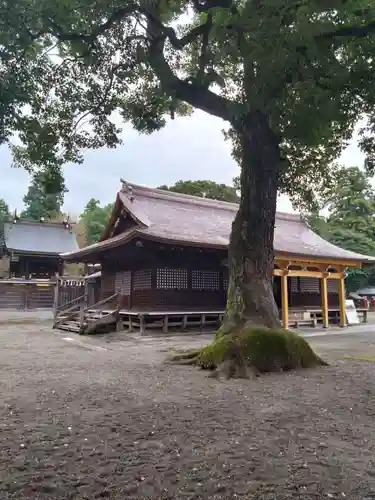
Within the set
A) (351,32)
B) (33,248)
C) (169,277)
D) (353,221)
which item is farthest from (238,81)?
(353,221)

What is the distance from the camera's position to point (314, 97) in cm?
519

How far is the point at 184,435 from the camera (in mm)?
3701

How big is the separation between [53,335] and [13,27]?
10.8m

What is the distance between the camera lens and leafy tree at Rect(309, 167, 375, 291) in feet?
109

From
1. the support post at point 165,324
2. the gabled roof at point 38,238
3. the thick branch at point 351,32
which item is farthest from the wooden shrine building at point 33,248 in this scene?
the thick branch at point 351,32

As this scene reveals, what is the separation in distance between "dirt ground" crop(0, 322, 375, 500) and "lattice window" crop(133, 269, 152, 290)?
7498mm

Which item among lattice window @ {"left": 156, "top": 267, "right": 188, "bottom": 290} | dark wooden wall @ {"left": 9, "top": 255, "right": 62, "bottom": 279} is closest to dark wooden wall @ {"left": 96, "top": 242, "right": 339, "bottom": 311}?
lattice window @ {"left": 156, "top": 267, "right": 188, "bottom": 290}

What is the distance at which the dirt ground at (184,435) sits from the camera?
2.71 metres

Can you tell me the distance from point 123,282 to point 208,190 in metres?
21.4

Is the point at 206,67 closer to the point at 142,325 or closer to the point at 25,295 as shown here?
the point at 142,325

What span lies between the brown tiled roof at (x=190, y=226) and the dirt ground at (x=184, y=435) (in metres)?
6.81

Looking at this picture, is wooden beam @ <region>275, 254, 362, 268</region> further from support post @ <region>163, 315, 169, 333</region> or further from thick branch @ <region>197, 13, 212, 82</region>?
thick branch @ <region>197, 13, 212, 82</region>

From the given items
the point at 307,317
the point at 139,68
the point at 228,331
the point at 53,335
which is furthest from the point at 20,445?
the point at 307,317

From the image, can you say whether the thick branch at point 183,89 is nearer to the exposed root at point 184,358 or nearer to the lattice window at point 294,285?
the exposed root at point 184,358
